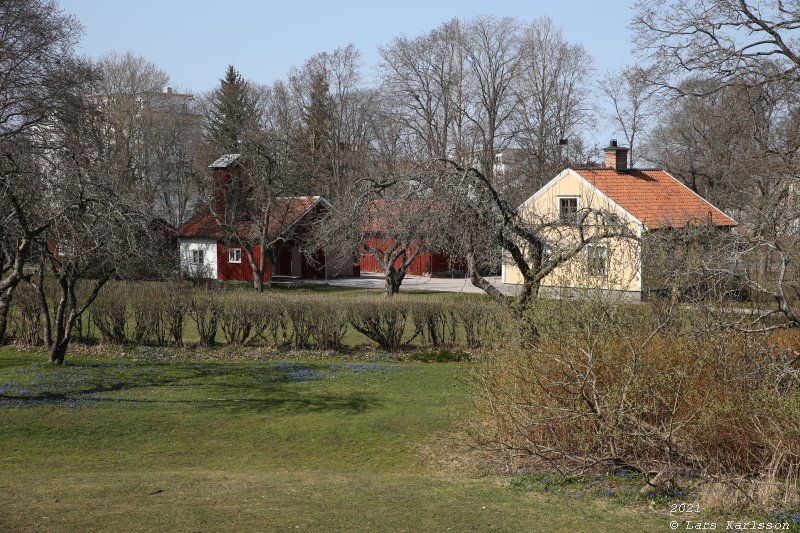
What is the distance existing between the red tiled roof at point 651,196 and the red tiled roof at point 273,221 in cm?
1516

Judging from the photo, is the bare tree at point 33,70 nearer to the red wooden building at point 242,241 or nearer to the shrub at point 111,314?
the shrub at point 111,314

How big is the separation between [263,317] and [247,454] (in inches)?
387

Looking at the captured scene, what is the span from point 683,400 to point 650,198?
1055 inches

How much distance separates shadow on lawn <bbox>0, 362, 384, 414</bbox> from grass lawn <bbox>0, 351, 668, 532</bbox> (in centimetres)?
4

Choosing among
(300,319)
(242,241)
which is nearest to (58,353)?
(300,319)

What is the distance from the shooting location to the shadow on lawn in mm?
13023

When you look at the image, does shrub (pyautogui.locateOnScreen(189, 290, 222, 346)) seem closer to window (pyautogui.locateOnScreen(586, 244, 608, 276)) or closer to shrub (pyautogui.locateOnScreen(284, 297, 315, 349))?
shrub (pyautogui.locateOnScreen(284, 297, 315, 349))

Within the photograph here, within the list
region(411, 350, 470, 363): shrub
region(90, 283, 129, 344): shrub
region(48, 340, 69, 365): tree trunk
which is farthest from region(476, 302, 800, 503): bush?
region(90, 283, 129, 344): shrub

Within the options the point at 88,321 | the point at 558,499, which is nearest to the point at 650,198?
the point at 88,321

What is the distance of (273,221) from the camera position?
Answer: 42.3 metres

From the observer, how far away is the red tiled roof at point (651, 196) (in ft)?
108

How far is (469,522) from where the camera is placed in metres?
6.71

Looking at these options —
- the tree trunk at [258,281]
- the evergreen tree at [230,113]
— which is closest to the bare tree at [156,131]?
the evergreen tree at [230,113]

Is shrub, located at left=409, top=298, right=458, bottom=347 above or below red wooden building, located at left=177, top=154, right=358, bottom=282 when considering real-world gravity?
below
